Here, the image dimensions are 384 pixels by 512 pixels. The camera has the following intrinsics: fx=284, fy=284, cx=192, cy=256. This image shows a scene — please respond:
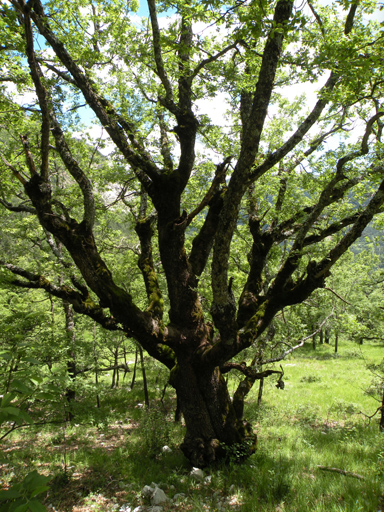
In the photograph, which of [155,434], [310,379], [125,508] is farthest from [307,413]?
[125,508]

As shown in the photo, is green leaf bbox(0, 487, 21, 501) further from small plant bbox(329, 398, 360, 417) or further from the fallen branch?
small plant bbox(329, 398, 360, 417)

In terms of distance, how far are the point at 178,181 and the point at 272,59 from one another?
8.59 ft

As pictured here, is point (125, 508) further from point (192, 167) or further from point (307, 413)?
point (307, 413)

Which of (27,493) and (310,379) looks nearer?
(27,493)

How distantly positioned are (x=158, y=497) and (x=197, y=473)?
937mm

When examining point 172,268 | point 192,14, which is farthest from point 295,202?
point 192,14

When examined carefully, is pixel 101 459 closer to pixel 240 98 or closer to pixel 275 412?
pixel 275 412

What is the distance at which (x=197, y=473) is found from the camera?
5.60m

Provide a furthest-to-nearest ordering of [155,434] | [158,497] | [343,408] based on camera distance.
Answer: [343,408] → [155,434] → [158,497]

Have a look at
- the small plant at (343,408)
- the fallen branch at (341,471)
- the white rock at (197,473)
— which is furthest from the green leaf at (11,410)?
the small plant at (343,408)

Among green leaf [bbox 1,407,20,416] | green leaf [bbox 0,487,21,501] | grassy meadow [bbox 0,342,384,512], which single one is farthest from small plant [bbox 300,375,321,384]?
green leaf [bbox 1,407,20,416]

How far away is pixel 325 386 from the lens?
A: 15695 millimetres

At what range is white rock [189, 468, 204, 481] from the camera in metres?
5.55

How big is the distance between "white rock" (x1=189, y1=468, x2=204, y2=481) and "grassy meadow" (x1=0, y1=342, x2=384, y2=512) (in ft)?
0.33
